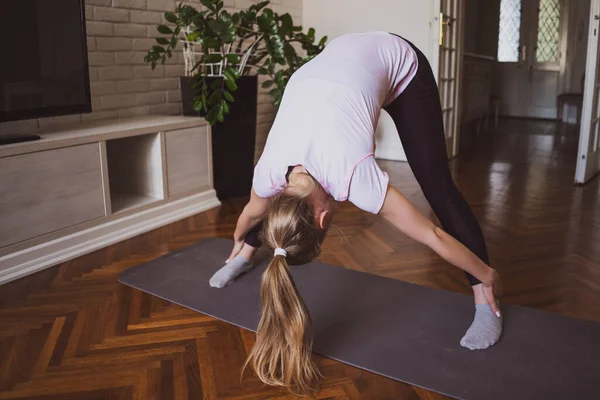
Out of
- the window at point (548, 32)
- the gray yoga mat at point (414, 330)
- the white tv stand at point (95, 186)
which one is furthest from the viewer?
the window at point (548, 32)

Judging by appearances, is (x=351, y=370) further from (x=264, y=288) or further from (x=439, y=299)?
(x=439, y=299)

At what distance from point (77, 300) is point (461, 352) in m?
1.40

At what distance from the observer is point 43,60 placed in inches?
99.7

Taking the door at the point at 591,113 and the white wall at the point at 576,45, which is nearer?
the door at the point at 591,113

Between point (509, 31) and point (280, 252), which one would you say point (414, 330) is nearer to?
point (280, 252)

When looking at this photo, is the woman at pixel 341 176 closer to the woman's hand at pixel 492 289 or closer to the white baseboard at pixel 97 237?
the woman's hand at pixel 492 289

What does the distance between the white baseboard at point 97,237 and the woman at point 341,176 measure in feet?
4.04

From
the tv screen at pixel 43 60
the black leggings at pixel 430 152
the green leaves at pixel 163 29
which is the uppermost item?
the green leaves at pixel 163 29

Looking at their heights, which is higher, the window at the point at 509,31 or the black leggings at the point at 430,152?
the window at the point at 509,31

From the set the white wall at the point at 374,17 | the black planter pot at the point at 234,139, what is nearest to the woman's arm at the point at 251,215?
the black planter pot at the point at 234,139

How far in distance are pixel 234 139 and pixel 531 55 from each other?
6276 millimetres

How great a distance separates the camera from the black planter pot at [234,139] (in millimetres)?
3461

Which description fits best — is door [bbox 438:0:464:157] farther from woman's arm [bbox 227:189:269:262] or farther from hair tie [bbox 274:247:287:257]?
hair tie [bbox 274:247:287:257]

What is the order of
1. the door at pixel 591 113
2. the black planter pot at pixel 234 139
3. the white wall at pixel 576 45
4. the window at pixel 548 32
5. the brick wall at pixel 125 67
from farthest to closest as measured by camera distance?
the window at pixel 548 32, the white wall at pixel 576 45, the door at pixel 591 113, the black planter pot at pixel 234 139, the brick wall at pixel 125 67
